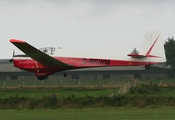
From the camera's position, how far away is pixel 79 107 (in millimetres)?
37281

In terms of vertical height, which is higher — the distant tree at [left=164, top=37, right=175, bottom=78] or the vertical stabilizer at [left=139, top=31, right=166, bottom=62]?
the distant tree at [left=164, top=37, right=175, bottom=78]

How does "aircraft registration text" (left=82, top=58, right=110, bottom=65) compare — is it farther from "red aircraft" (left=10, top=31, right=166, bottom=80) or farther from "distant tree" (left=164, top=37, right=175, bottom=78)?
"distant tree" (left=164, top=37, right=175, bottom=78)

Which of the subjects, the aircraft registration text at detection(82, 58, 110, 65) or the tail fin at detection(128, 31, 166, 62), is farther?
the aircraft registration text at detection(82, 58, 110, 65)

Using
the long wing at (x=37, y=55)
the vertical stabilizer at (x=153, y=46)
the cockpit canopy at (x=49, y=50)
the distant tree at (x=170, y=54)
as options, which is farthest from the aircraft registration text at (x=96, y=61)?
the distant tree at (x=170, y=54)

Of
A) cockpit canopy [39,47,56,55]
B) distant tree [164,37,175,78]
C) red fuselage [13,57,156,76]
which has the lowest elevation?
red fuselage [13,57,156,76]

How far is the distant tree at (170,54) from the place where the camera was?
108450mm

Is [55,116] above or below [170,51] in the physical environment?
below

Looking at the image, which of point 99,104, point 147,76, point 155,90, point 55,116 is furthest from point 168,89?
point 147,76

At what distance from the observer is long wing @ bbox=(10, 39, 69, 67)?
144 ft

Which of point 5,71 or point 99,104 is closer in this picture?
point 99,104

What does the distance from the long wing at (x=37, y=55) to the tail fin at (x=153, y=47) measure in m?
6.64

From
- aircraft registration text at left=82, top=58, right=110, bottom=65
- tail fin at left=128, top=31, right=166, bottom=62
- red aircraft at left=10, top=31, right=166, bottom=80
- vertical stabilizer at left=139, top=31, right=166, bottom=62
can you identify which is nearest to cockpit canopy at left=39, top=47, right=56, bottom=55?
red aircraft at left=10, top=31, right=166, bottom=80

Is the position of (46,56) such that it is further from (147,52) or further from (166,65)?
(166,65)

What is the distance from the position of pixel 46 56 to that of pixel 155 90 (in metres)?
10.2
